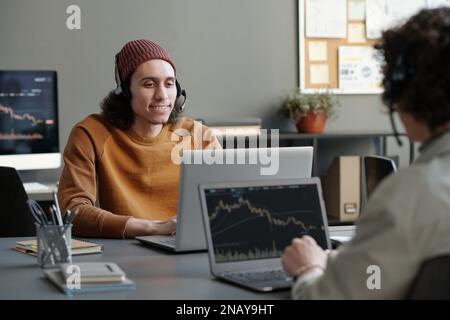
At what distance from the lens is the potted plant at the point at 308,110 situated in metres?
4.66

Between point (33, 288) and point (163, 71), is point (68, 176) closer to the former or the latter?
point (163, 71)

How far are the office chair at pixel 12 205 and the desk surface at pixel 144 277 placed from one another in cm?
68

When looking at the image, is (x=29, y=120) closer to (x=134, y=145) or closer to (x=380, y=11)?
(x=134, y=145)

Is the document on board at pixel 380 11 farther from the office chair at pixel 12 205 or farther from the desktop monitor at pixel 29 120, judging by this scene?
the office chair at pixel 12 205

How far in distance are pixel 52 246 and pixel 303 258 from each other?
656 mm

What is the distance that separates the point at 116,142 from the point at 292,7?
98.6 inches

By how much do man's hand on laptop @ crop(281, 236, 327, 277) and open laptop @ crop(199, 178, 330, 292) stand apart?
145mm

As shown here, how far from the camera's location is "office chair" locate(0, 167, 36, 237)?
2771 mm

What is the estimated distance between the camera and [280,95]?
4789mm

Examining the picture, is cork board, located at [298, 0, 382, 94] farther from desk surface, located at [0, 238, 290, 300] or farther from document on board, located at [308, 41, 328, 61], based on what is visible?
desk surface, located at [0, 238, 290, 300]

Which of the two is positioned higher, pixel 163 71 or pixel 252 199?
pixel 163 71

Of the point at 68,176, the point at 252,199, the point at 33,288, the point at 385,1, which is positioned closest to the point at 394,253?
the point at 252,199

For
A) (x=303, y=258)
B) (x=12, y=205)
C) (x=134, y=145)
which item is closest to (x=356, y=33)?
(x=134, y=145)
